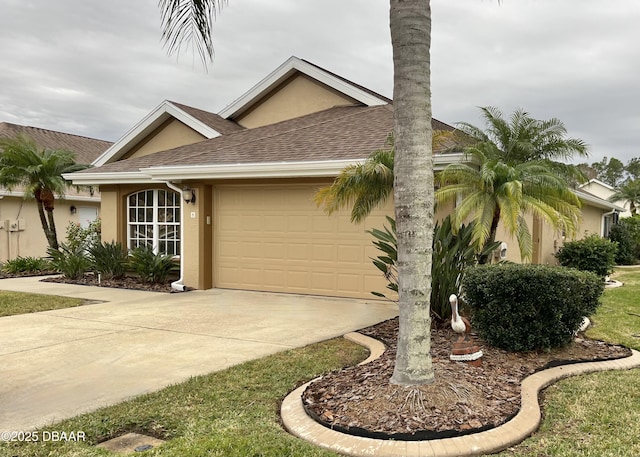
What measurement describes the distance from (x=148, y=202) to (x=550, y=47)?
35.4 ft

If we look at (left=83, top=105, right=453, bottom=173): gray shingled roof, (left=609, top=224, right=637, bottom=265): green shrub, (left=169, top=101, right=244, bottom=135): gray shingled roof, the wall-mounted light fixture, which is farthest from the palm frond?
(left=609, top=224, right=637, bottom=265): green shrub

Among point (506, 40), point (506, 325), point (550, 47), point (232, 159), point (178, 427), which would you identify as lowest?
point (178, 427)

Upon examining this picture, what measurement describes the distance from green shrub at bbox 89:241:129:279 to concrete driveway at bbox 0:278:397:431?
1.83 meters

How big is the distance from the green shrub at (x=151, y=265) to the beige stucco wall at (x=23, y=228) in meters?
8.97

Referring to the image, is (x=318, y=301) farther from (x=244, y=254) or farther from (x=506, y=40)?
(x=506, y=40)

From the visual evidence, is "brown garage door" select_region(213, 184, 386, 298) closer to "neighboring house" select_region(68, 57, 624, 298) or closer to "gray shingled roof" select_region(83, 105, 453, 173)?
"neighboring house" select_region(68, 57, 624, 298)

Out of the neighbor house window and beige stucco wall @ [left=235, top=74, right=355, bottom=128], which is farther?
beige stucco wall @ [left=235, top=74, right=355, bottom=128]

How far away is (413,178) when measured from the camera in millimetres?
4480

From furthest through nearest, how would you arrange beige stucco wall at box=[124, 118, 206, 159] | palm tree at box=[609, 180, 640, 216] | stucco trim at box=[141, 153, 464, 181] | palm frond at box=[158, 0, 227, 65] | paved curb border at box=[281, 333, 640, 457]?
palm tree at box=[609, 180, 640, 216]
beige stucco wall at box=[124, 118, 206, 159]
stucco trim at box=[141, 153, 464, 181]
palm frond at box=[158, 0, 227, 65]
paved curb border at box=[281, 333, 640, 457]

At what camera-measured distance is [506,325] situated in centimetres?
624

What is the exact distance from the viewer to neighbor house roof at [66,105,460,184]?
11.0m

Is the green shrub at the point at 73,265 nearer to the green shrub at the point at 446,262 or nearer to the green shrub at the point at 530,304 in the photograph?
the green shrub at the point at 446,262

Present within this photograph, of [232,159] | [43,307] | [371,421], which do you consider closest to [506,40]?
[232,159]

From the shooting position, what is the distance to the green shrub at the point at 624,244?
918 inches
